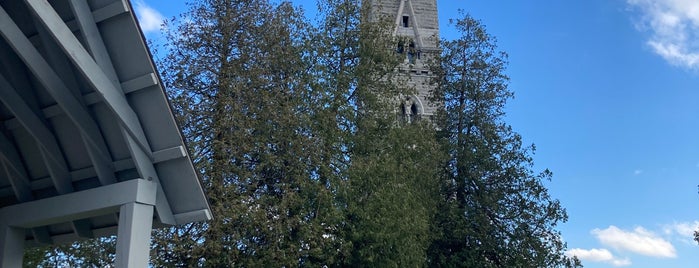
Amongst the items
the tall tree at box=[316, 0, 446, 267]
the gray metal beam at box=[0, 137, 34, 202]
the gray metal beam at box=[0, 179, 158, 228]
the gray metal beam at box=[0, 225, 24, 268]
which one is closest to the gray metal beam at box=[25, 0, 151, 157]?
the gray metal beam at box=[0, 179, 158, 228]

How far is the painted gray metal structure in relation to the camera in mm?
6574

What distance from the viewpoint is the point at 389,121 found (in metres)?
19.5

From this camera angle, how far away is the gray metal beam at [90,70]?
19.9ft

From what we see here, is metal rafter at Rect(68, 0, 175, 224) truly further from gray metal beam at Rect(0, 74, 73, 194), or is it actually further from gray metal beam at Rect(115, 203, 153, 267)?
gray metal beam at Rect(0, 74, 73, 194)

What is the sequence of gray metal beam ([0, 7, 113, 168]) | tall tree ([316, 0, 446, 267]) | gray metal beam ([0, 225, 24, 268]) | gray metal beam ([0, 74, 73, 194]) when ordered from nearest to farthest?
gray metal beam ([0, 7, 113, 168]) < gray metal beam ([0, 74, 73, 194]) < gray metal beam ([0, 225, 24, 268]) < tall tree ([316, 0, 446, 267])

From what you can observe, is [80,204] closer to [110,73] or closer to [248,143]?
[110,73]

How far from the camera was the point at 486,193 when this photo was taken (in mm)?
23859

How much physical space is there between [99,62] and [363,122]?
40.9 feet

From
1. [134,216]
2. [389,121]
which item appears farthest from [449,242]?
[134,216]

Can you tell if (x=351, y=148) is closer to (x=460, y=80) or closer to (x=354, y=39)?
(x=354, y=39)

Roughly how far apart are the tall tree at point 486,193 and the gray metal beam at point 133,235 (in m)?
16.5

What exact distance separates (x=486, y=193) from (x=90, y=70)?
19.3 m

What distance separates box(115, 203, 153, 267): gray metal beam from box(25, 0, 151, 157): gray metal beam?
63cm

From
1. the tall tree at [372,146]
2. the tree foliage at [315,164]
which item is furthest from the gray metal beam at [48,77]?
the tall tree at [372,146]
